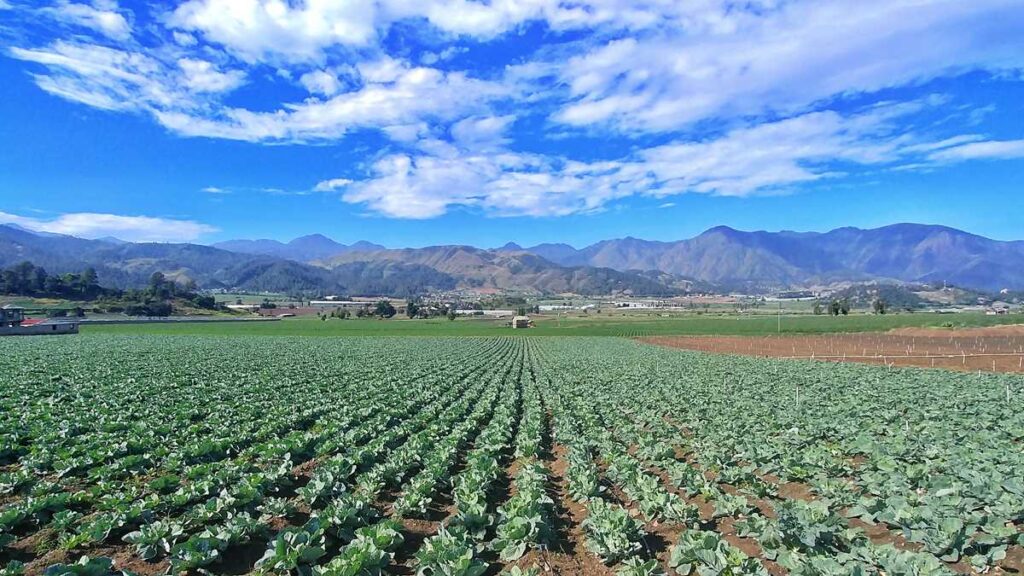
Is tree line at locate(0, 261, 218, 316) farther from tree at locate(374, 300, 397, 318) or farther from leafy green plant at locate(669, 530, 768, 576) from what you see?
leafy green plant at locate(669, 530, 768, 576)

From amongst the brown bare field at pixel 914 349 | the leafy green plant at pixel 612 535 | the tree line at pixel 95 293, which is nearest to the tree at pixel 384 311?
the tree line at pixel 95 293

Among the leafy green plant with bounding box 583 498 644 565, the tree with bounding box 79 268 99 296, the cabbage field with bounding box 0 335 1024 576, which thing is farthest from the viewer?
the tree with bounding box 79 268 99 296

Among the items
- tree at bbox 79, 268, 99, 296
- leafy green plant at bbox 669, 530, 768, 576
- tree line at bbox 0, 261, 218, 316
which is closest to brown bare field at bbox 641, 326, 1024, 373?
leafy green plant at bbox 669, 530, 768, 576

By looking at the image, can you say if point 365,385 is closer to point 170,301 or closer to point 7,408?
point 7,408

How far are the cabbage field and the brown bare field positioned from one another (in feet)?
78.7

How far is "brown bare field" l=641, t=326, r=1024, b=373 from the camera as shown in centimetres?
4100

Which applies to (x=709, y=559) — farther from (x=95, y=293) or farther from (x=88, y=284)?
(x=88, y=284)

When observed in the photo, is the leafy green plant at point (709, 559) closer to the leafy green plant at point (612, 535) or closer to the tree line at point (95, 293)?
the leafy green plant at point (612, 535)

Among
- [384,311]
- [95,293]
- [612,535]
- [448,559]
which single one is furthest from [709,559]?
[95,293]

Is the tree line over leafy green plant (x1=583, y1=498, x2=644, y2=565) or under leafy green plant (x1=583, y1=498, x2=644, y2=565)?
over

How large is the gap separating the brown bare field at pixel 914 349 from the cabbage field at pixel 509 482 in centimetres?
2397

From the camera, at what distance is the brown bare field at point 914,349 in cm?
4100

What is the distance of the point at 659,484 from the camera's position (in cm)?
1062

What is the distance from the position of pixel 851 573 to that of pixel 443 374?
2631 centimetres
